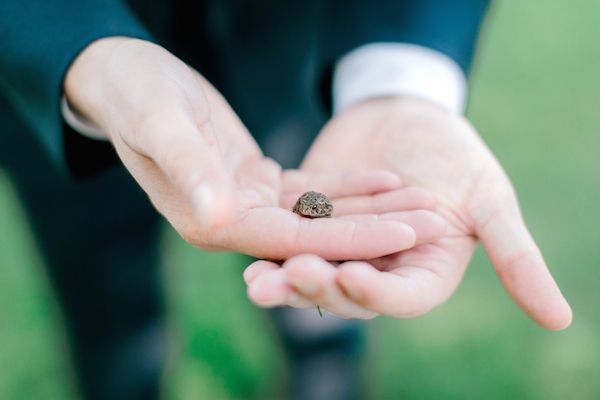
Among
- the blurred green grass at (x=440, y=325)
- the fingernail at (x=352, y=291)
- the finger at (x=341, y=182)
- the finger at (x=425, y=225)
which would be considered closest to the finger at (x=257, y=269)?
the fingernail at (x=352, y=291)

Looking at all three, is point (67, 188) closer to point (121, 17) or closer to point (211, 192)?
point (121, 17)

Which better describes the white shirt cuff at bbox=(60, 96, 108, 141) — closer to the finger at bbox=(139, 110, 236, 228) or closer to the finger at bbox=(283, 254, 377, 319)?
the finger at bbox=(139, 110, 236, 228)

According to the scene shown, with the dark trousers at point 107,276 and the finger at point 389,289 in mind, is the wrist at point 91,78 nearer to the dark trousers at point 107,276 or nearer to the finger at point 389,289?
the dark trousers at point 107,276

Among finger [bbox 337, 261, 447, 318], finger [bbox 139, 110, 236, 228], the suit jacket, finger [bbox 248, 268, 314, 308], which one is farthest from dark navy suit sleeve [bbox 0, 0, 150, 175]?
finger [bbox 337, 261, 447, 318]

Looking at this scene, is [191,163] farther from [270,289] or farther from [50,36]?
[50,36]

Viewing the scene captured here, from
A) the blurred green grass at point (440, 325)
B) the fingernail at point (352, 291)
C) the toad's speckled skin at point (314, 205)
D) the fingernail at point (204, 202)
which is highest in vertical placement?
the fingernail at point (204, 202)

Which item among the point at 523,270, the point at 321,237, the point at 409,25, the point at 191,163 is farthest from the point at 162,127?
the point at 409,25

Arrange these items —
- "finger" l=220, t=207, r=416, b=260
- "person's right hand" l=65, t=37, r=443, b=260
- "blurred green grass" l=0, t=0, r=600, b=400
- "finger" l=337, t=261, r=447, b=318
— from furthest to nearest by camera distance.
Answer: "blurred green grass" l=0, t=0, r=600, b=400
"finger" l=220, t=207, r=416, b=260
"finger" l=337, t=261, r=447, b=318
"person's right hand" l=65, t=37, r=443, b=260
